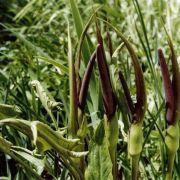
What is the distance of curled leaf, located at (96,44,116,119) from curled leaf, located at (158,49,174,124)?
7 centimetres

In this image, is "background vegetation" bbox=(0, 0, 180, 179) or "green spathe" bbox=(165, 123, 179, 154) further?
"background vegetation" bbox=(0, 0, 180, 179)

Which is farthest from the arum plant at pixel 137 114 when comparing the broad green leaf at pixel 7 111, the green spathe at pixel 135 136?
the broad green leaf at pixel 7 111

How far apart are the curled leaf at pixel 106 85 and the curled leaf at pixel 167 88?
72 mm

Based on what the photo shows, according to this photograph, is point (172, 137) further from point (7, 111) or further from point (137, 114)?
point (7, 111)

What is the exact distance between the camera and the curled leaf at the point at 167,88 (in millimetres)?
689

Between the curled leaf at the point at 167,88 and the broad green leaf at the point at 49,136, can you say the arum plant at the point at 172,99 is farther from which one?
the broad green leaf at the point at 49,136

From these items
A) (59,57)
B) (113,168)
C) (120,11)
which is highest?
(120,11)

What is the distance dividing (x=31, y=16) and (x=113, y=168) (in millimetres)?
2224

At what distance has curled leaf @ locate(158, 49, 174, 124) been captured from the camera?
69 cm

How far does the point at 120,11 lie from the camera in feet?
8.52

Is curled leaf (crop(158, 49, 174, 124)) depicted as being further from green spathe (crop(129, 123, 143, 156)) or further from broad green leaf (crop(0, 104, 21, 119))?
broad green leaf (crop(0, 104, 21, 119))

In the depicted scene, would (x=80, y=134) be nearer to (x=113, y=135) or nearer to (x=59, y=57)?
(x=113, y=135)

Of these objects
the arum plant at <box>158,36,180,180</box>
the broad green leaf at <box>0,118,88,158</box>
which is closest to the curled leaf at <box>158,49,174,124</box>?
the arum plant at <box>158,36,180,180</box>

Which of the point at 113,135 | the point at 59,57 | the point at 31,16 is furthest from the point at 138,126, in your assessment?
the point at 31,16
